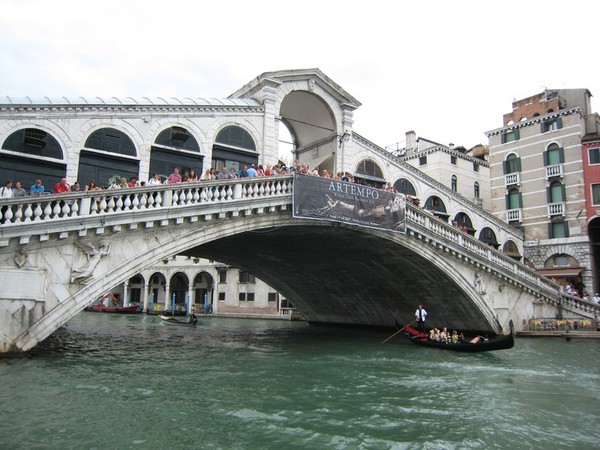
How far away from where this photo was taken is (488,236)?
25.7m

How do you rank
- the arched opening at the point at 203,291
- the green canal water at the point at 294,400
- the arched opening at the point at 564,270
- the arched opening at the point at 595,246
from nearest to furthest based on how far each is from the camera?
the green canal water at the point at 294,400 → the arched opening at the point at 564,270 → the arched opening at the point at 595,246 → the arched opening at the point at 203,291

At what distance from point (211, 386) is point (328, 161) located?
12482mm

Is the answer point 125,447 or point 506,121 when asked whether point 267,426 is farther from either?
point 506,121

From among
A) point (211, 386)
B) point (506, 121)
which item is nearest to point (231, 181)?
point (211, 386)

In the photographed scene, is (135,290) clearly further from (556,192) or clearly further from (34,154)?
(556,192)

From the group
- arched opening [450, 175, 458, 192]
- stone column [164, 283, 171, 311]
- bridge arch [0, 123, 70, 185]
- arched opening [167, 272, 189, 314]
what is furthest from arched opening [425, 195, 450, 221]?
arched opening [167, 272, 189, 314]

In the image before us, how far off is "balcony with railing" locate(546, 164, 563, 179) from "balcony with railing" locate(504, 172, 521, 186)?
167cm

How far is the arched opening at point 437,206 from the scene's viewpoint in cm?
2355

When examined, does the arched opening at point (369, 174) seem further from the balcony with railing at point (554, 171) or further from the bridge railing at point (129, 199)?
the balcony with railing at point (554, 171)

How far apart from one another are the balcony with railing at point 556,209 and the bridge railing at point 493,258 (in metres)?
5.82

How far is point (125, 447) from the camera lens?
6.51 metres

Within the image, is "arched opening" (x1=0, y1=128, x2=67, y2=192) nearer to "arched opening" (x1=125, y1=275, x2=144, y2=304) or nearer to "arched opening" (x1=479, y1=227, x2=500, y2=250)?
"arched opening" (x1=479, y1=227, x2=500, y2=250)

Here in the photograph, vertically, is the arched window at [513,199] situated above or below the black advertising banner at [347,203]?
above

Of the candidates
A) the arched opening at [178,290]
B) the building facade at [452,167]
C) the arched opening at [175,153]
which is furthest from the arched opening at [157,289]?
the arched opening at [175,153]
